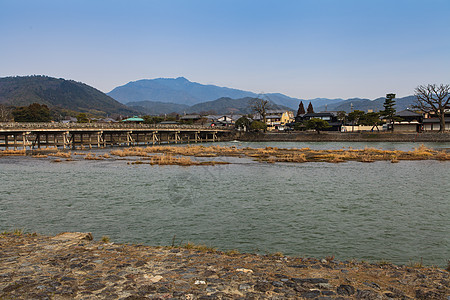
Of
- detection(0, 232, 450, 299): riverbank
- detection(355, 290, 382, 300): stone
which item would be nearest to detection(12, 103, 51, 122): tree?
detection(0, 232, 450, 299): riverbank

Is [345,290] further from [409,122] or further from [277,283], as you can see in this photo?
[409,122]

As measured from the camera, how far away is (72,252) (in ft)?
25.7

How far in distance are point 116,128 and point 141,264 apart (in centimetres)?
5852

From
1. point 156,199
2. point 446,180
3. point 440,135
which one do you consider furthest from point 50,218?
point 440,135

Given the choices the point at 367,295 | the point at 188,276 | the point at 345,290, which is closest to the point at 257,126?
the point at 188,276

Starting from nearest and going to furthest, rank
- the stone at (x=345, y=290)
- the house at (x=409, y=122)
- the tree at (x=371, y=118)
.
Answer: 1. the stone at (x=345, y=290)
2. the house at (x=409, y=122)
3. the tree at (x=371, y=118)

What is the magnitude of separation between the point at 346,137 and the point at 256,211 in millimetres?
71802

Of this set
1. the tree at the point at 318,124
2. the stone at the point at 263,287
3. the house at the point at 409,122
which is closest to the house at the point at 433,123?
Result: the house at the point at 409,122

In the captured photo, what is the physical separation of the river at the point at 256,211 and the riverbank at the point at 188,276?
2455mm

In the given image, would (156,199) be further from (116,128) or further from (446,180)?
(116,128)

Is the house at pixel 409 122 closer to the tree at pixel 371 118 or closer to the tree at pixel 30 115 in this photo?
the tree at pixel 371 118

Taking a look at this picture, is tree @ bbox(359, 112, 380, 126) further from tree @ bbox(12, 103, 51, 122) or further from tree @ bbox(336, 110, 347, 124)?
tree @ bbox(12, 103, 51, 122)

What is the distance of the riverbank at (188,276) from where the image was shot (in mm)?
5547

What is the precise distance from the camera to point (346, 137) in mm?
80000
